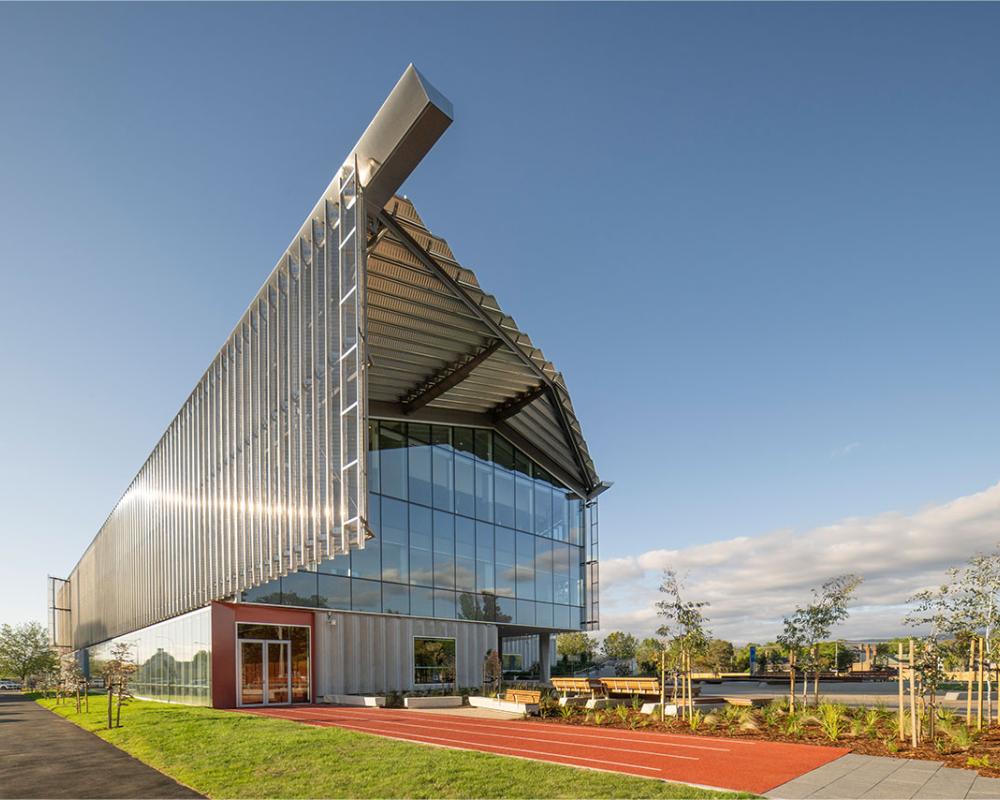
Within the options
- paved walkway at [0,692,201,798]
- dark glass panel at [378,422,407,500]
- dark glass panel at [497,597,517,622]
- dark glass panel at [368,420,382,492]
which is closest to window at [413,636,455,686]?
dark glass panel at [497,597,517,622]

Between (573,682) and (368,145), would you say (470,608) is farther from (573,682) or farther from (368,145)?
(368,145)

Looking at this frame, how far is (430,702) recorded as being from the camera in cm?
2741

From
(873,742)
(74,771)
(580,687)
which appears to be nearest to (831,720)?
(873,742)

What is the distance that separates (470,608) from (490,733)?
738 inches

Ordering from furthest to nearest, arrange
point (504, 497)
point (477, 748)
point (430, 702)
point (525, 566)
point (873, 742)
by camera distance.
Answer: point (525, 566)
point (504, 497)
point (430, 702)
point (477, 748)
point (873, 742)

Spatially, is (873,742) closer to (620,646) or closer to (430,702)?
(430,702)

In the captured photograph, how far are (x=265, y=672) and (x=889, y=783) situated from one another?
22.4 metres

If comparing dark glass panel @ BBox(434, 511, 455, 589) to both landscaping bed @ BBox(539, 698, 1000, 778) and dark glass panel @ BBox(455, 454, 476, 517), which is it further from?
landscaping bed @ BBox(539, 698, 1000, 778)

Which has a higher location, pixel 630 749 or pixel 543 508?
pixel 543 508

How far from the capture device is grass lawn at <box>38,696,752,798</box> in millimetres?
10781

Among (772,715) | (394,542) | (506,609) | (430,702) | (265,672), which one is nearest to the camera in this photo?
(772,715)

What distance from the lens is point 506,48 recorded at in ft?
52.1

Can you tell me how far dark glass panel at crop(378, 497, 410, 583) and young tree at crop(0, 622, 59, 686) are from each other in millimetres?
68522

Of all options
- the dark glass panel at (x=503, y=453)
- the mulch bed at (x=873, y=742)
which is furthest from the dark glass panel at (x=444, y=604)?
the mulch bed at (x=873, y=742)
